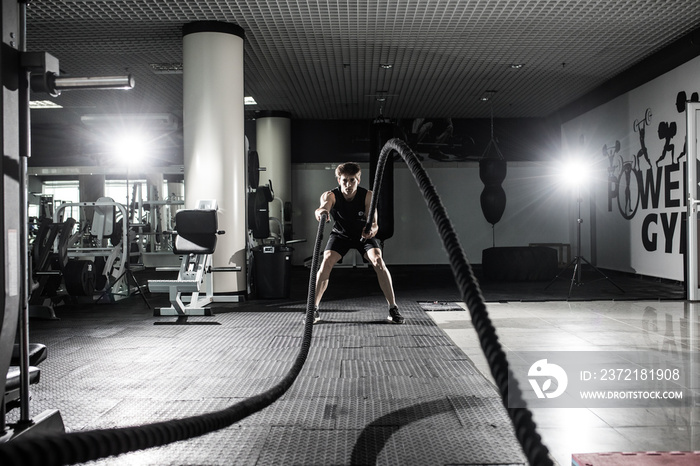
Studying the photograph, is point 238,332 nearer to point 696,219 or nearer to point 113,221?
point 113,221

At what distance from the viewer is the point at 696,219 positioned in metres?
6.10

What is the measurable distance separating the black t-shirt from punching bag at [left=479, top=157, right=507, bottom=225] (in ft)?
22.0

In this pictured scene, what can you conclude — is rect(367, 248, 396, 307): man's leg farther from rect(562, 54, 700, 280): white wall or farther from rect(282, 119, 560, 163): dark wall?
rect(282, 119, 560, 163): dark wall

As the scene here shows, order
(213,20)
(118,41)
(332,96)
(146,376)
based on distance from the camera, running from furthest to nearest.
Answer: (332,96)
(118,41)
(213,20)
(146,376)

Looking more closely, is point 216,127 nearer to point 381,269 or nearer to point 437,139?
point 381,269

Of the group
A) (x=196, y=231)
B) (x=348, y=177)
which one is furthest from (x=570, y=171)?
(x=196, y=231)

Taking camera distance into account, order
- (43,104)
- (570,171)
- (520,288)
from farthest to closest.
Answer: (43,104), (570,171), (520,288)

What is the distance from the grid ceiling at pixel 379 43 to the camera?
6156 millimetres

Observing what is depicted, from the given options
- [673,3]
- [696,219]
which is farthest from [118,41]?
[696,219]

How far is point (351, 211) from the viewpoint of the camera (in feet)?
16.1

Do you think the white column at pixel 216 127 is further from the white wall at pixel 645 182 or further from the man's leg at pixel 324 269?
the white wall at pixel 645 182

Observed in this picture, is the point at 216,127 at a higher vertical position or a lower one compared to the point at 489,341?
higher

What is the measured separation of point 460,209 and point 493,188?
1.18m

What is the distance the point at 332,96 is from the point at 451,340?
7.03 m
